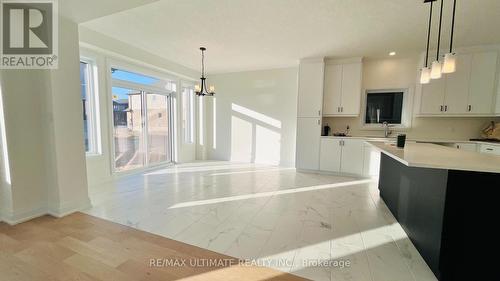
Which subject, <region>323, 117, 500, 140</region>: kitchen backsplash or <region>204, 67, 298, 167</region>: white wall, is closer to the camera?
<region>323, 117, 500, 140</region>: kitchen backsplash

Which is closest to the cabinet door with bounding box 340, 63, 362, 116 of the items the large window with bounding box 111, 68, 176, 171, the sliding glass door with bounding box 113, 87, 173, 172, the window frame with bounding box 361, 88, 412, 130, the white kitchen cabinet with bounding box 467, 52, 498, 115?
the window frame with bounding box 361, 88, 412, 130

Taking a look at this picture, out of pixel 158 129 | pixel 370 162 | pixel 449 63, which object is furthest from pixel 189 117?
pixel 449 63

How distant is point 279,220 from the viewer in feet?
8.17

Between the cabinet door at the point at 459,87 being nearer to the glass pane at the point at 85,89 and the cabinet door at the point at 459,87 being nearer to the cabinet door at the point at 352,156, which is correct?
the cabinet door at the point at 352,156

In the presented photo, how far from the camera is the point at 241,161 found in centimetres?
621

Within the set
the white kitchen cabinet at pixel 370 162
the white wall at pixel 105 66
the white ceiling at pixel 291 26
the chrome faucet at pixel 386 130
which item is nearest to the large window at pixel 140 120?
the white wall at pixel 105 66

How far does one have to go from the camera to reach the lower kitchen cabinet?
4488 millimetres

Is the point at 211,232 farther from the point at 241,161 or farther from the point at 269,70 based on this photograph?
the point at 269,70

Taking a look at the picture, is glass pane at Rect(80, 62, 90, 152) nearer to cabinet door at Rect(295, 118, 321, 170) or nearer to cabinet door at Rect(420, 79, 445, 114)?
cabinet door at Rect(295, 118, 321, 170)

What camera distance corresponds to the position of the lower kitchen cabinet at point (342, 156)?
4.49m

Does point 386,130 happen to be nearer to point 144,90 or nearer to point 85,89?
point 144,90

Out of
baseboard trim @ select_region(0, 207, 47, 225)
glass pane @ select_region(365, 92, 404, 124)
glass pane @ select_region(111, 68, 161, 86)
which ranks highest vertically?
glass pane @ select_region(111, 68, 161, 86)

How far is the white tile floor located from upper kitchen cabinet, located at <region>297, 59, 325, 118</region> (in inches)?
64.9

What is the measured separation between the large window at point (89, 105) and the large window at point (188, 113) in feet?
7.98
